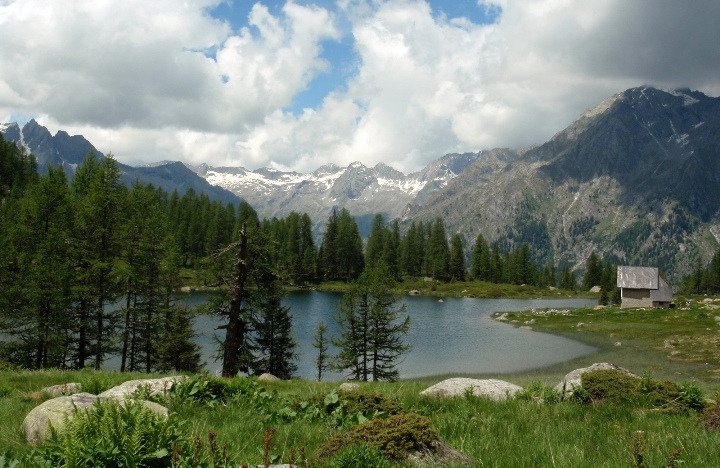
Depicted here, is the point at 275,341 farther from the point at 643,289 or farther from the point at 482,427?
the point at 643,289

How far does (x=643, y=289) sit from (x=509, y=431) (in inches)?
3617

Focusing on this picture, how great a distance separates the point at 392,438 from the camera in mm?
5715

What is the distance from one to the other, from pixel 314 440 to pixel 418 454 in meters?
1.90

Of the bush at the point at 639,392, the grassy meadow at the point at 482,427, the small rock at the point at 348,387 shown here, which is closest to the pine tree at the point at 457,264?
the small rock at the point at 348,387

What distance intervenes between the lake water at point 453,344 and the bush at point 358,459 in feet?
98.8

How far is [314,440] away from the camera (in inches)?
278

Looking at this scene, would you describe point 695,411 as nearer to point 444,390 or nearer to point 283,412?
point 444,390

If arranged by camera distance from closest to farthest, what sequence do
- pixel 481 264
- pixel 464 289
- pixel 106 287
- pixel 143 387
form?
pixel 143 387 → pixel 106 287 → pixel 464 289 → pixel 481 264

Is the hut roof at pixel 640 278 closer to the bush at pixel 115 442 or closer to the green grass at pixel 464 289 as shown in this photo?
the green grass at pixel 464 289

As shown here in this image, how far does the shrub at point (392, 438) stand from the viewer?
5551 millimetres

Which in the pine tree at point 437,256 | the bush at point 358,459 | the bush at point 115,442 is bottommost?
the bush at point 358,459

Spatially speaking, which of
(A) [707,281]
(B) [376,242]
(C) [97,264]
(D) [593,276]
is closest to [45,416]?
(C) [97,264]

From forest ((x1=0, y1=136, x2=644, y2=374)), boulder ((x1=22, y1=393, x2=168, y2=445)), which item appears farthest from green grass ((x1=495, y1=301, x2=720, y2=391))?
boulder ((x1=22, y1=393, x2=168, y2=445))

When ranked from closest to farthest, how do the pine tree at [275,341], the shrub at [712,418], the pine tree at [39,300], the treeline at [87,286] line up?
the shrub at [712,418] < the pine tree at [39,300] < the treeline at [87,286] < the pine tree at [275,341]
